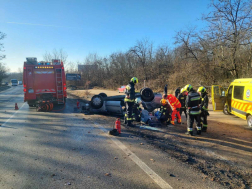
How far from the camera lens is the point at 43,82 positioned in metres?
11.0

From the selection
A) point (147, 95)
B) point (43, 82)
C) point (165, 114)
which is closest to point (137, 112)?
point (147, 95)

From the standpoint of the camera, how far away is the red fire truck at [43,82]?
1072 centimetres

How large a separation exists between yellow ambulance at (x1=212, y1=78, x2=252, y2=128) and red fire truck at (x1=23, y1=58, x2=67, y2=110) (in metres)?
9.09

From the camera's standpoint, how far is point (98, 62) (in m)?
43.7

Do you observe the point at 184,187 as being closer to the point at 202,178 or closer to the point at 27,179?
the point at 202,178

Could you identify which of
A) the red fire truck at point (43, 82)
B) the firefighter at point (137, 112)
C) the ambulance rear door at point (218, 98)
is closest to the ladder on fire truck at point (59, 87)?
the red fire truck at point (43, 82)

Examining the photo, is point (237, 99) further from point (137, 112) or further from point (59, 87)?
point (59, 87)

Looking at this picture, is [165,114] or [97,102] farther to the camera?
[97,102]

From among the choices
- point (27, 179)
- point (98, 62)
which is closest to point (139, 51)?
point (98, 62)

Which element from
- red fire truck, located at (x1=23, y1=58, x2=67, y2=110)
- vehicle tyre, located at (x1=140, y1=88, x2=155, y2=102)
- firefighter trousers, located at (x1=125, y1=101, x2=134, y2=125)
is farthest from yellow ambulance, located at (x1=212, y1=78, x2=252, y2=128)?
red fire truck, located at (x1=23, y1=58, x2=67, y2=110)

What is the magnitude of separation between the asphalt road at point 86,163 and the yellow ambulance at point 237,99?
469cm

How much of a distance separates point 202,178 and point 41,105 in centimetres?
962

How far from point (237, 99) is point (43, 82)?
34.9 ft

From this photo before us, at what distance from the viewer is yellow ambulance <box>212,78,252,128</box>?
22.5 feet
